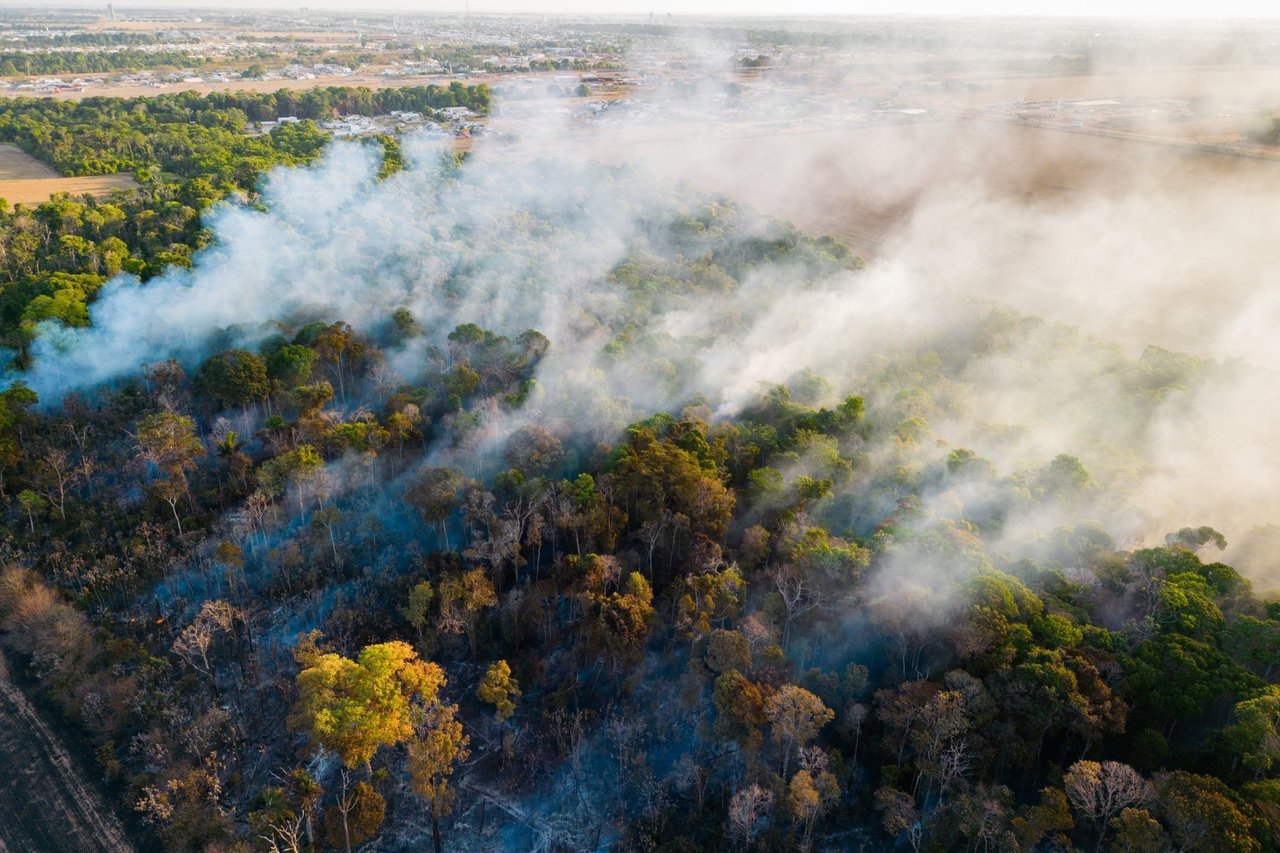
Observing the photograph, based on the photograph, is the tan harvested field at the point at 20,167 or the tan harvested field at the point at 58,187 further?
the tan harvested field at the point at 20,167

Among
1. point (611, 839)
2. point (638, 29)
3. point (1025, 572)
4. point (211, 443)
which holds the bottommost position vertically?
point (611, 839)

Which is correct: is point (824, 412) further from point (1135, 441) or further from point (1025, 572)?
point (1135, 441)

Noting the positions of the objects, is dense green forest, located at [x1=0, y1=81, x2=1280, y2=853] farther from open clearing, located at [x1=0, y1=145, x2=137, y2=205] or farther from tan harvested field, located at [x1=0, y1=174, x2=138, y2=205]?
open clearing, located at [x1=0, y1=145, x2=137, y2=205]

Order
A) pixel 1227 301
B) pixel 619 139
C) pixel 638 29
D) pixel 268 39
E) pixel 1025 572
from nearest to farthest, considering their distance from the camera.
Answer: pixel 1025 572 < pixel 1227 301 < pixel 619 139 < pixel 638 29 < pixel 268 39

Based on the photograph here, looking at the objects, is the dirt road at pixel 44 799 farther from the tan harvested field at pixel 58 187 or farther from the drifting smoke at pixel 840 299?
the tan harvested field at pixel 58 187

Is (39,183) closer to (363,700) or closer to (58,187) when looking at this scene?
(58,187)

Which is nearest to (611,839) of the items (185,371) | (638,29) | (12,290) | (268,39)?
(185,371)

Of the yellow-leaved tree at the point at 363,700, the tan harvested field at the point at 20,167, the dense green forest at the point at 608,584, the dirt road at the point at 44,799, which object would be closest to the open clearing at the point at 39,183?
the tan harvested field at the point at 20,167
